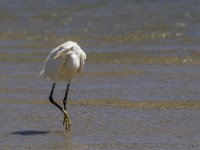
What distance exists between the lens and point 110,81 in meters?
12.0

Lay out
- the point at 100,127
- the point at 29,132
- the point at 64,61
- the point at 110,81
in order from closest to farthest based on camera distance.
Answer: the point at 29,132, the point at 100,127, the point at 64,61, the point at 110,81

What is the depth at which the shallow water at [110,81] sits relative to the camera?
339 inches

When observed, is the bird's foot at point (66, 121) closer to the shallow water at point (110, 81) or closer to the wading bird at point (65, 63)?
the wading bird at point (65, 63)

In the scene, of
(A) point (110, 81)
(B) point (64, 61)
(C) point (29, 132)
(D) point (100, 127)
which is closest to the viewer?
(C) point (29, 132)

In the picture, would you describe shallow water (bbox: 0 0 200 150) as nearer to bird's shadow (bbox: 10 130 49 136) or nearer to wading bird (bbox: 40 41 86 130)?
bird's shadow (bbox: 10 130 49 136)

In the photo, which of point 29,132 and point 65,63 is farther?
point 65,63

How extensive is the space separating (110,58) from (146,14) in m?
6.55

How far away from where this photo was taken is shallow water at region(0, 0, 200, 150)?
8.60 metres

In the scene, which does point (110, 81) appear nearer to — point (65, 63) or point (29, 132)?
point (65, 63)

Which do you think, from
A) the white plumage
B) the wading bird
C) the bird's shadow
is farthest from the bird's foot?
the white plumage

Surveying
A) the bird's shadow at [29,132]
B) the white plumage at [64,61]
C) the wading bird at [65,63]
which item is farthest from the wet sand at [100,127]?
the white plumage at [64,61]

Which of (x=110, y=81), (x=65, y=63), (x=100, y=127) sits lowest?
(x=110, y=81)

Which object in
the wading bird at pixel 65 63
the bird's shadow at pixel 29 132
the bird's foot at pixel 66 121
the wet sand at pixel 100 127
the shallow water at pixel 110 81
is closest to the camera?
the wet sand at pixel 100 127

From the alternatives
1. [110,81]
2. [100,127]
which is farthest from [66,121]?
[110,81]
